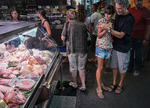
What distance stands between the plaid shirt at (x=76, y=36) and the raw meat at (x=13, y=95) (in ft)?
4.77

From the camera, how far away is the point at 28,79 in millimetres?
1553

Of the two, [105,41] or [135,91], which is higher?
[105,41]

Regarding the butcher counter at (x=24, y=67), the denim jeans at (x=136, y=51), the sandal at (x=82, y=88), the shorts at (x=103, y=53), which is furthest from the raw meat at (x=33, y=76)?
the denim jeans at (x=136, y=51)

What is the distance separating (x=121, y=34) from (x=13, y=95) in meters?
1.94

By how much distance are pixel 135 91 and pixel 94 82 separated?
946mm

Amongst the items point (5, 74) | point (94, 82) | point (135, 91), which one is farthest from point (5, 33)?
point (135, 91)

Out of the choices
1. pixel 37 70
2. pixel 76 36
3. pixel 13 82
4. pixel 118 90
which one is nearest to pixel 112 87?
pixel 118 90

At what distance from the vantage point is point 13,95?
1.28m

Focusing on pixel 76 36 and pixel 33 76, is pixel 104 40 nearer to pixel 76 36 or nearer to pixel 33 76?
pixel 76 36

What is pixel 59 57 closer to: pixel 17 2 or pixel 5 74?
pixel 5 74

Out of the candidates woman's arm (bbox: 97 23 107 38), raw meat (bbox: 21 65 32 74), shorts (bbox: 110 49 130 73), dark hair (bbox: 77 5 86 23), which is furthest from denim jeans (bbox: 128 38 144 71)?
raw meat (bbox: 21 65 32 74)

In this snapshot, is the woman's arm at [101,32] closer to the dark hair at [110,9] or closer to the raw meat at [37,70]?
the dark hair at [110,9]

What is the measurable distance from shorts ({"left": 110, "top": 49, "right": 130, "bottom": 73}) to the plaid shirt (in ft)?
2.12

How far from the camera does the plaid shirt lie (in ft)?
8.09
